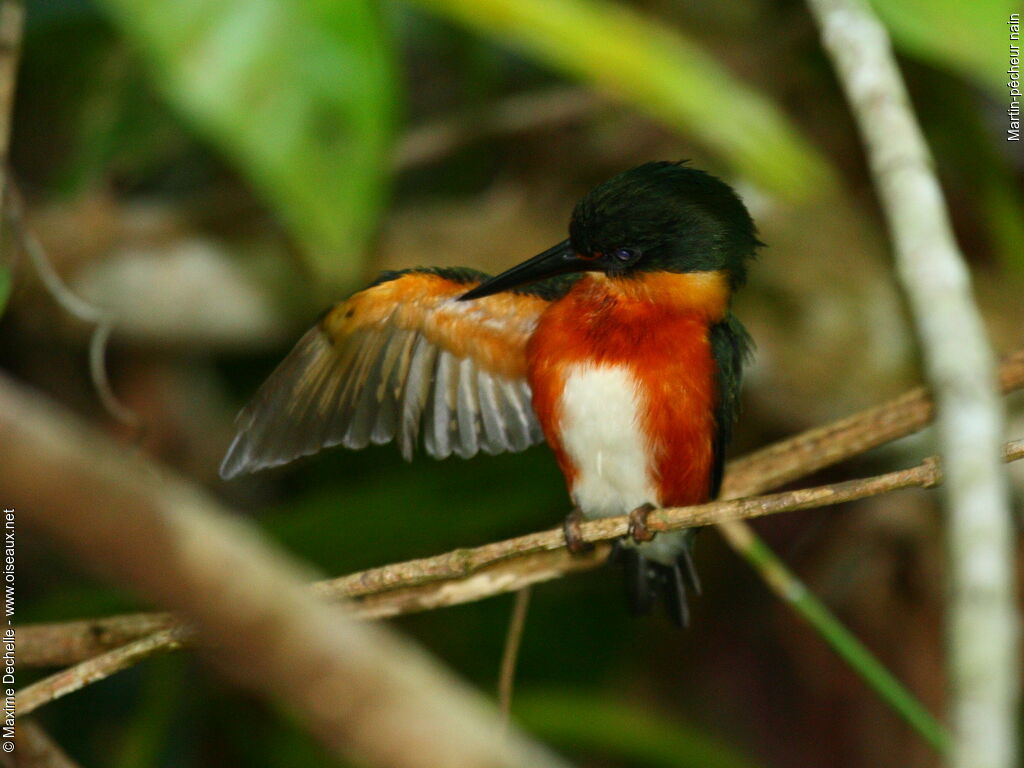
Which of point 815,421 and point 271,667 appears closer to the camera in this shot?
point 271,667

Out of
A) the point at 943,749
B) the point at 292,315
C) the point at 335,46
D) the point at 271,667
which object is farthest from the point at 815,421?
the point at 271,667

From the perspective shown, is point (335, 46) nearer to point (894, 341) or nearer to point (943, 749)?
point (943, 749)

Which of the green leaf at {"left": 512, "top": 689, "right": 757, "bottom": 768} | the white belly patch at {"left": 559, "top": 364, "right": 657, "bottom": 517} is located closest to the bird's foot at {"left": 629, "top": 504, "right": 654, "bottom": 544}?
the white belly patch at {"left": 559, "top": 364, "right": 657, "bottom": 517}

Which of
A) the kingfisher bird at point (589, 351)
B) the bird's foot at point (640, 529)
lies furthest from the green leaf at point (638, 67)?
the kingfisher bird at point (589, 351)

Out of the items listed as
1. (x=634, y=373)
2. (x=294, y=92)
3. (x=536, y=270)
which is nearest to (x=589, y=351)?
(x=634, y=373)

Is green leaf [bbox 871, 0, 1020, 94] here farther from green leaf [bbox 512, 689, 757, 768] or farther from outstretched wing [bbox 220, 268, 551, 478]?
green leaf [bbox 512, 689, 757, 768]

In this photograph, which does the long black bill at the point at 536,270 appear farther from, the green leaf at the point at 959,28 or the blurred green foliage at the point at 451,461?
the green leaf at the point at 959,28

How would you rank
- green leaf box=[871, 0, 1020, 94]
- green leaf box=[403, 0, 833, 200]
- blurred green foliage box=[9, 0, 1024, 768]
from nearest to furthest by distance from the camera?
1. green leaf box=[403, 0, 833, 200]
2. green leaf box=[871, 0, 1020, 94]
3. blurred green foliage box=[9, 0, 1024, 768]
